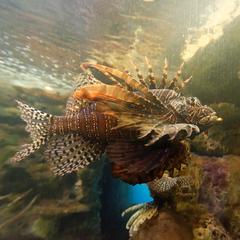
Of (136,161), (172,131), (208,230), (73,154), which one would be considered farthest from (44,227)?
(172,131)

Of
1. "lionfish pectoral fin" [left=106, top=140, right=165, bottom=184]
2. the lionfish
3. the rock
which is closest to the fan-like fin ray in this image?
the lionfish

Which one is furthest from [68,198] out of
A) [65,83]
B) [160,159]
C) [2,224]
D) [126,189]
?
[65,83]

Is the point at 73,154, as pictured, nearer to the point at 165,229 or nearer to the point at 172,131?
the point at 172,131

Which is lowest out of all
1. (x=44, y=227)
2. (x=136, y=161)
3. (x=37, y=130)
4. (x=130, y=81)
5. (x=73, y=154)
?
(x=44, y=227)

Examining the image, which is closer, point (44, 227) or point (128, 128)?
point (128, 128)

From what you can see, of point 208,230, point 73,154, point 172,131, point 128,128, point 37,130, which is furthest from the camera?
point 208,230

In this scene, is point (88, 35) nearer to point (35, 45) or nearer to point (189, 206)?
point (35, 45)
